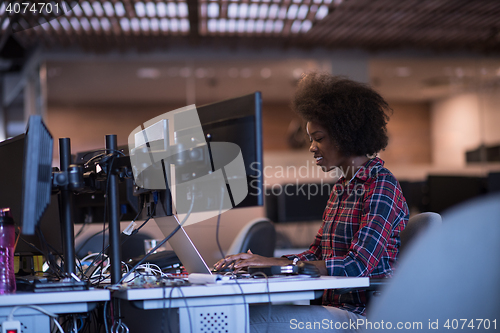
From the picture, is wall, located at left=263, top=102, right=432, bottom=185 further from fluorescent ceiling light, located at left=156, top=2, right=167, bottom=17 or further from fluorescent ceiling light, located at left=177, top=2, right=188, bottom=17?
fluorescent ceiling light, located at left=156, top=2, right=167, bottom=17

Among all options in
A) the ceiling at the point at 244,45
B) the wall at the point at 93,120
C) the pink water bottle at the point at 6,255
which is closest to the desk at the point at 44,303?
the pink water bottle at the point at 6,255

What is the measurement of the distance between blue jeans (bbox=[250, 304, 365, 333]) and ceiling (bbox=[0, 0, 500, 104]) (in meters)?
3.74

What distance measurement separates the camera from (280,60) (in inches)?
246

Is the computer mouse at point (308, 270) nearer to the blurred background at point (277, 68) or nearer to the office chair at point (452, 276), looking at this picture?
the office chair at point (452, 276)

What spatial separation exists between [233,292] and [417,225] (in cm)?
92

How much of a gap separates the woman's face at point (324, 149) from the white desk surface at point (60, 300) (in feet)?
3.79

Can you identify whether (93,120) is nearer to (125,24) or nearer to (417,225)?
(125,24)

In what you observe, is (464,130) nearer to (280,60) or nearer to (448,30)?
(448,30)

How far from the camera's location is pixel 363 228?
1.62 meters

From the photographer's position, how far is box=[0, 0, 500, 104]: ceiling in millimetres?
4930

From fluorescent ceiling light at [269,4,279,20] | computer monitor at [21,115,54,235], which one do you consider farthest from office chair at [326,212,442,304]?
fluorescent ceiling light at [269,4,279,20]

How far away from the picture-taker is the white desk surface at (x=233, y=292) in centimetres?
116

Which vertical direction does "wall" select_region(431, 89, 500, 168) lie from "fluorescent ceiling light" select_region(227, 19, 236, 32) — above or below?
below

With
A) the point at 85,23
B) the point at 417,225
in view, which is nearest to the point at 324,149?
the point at 417,225
